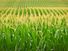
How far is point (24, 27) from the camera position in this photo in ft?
14.1

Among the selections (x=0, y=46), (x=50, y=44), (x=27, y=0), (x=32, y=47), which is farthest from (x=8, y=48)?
(x=27, y=0)

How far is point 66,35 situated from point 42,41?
46 centimetres

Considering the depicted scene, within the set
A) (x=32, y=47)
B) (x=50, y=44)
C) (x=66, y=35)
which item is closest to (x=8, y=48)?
(x=32, y=47)

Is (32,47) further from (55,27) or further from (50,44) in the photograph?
(55,27)

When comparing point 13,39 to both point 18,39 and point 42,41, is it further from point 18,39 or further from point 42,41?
point 42,41

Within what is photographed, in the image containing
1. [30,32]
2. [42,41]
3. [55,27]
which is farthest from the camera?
[55,27]

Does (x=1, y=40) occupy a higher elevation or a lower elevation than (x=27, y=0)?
higher

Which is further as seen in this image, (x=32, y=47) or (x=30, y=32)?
(x=30, y=32)

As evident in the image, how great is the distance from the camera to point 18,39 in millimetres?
3900

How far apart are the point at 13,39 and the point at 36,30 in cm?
46

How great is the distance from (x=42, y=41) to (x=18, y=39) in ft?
1.36

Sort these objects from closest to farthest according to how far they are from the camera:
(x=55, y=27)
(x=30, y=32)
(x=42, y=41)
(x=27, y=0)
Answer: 1. (x=42, y=41)
2. (x=30, y=32)
3. (x=55, y=27)
4. (x=27, y=0)

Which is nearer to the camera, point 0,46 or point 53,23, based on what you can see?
point 0,46

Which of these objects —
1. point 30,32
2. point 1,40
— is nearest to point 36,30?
point 30,32
